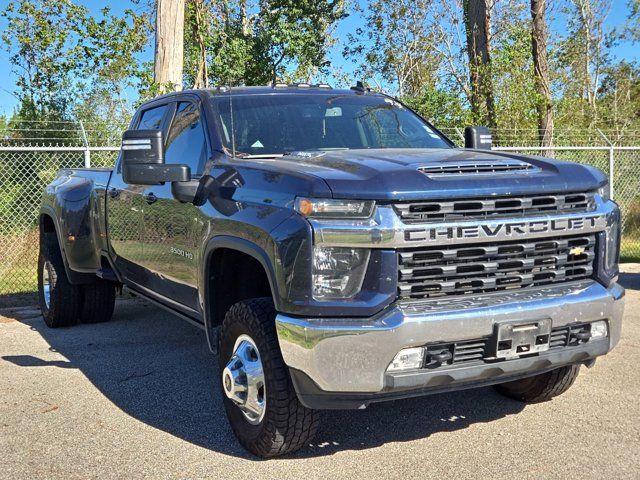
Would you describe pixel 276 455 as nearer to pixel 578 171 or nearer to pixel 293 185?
pixel 293 185

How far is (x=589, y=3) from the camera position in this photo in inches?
1746

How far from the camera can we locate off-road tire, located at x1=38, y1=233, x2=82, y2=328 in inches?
277

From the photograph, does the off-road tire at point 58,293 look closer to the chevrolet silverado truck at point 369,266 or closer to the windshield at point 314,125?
the chevrolet silverado truck at point 369,266

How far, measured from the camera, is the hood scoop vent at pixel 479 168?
11.6 feet

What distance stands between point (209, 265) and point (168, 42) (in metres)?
8.68

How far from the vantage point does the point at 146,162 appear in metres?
4.16

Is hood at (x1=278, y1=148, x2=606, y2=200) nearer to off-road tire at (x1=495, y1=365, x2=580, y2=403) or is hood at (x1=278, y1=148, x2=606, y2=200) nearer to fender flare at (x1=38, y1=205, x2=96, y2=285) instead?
off-road tire at (x1=495, y1=365, x2=580, y2=403)

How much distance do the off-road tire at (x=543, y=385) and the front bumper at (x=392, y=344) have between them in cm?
99

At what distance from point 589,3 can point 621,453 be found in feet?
150

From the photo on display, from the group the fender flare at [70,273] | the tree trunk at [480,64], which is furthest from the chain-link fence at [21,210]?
the tree trunk at [480,64]

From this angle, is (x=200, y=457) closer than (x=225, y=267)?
Yes

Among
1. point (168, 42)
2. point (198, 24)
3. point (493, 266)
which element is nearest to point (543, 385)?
point (493, 266)

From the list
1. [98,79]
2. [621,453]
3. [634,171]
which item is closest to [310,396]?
[621,453]

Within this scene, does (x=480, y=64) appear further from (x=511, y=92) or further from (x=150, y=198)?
(x=150, y=198)
